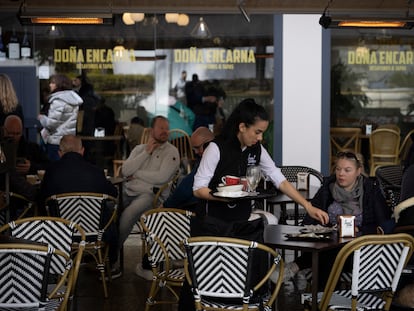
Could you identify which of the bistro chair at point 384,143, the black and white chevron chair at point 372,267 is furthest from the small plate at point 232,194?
the bistro chair at point 384,143

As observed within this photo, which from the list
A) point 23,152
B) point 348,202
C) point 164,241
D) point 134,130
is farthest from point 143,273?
point 134,130

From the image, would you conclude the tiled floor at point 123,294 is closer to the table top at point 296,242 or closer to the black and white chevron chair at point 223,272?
the table top at point 296,242

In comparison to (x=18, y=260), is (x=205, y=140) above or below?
above

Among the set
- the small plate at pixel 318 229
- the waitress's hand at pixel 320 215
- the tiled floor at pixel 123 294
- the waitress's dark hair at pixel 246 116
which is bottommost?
the tiled floor at pixel 123 294

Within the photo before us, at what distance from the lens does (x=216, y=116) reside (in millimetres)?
10477

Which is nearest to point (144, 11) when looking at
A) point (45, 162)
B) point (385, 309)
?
point (45, 162)

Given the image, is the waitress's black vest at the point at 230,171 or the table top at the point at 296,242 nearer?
the table top at the point at 296,242

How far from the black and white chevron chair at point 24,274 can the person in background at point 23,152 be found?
3873 mm

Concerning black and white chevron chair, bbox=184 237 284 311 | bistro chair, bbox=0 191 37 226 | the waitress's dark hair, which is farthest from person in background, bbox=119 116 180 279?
black and white chevron chair, bbox=184 237 284 311

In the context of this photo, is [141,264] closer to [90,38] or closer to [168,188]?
[168,188]

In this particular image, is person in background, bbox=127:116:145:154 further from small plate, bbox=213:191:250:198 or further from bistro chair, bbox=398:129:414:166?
small plate, bbox=213:191:250:198

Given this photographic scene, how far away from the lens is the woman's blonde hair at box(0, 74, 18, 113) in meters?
8.94

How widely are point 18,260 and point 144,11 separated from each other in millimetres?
5582

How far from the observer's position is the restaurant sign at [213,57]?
10.4 meters
